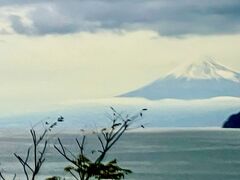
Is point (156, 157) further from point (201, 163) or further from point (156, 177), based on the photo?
point (156, 177)

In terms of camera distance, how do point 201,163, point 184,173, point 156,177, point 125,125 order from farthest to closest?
point 201,163 < point 184,173 < point 156,177 < point 125,125

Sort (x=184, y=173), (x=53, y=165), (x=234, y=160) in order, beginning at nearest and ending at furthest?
(x=184, y=173), (x=53, y=165), (x=234, y=160)

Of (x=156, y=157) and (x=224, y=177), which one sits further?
(x=156, y=157)

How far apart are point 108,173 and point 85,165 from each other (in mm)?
599

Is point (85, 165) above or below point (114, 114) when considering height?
below

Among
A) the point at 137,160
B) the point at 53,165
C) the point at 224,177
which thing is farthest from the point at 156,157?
the point at 224,177

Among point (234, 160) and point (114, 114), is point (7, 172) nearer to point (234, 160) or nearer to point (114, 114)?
point (234, 160)

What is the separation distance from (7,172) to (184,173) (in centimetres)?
2085

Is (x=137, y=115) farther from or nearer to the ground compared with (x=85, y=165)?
farther from the ground

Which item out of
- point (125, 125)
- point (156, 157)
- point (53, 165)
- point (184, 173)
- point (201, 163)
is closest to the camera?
point (125, 125)

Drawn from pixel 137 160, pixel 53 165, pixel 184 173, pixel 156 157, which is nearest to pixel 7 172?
pixel 53 165

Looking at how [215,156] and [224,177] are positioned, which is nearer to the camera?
[224,177]

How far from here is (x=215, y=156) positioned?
4719 inches

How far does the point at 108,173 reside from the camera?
55.5 feet
